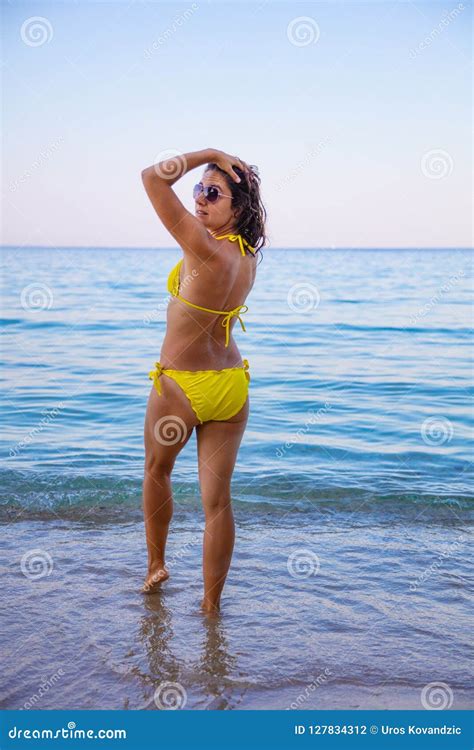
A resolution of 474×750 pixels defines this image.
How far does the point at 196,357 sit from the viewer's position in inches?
138

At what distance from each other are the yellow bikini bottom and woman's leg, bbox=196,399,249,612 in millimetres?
70

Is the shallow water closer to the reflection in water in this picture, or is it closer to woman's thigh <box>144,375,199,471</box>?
the reflection in water

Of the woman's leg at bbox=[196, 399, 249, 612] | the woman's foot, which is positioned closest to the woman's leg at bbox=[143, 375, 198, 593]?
the woman's foot

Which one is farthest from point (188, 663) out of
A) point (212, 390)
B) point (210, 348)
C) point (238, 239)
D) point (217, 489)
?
point (238, 239)

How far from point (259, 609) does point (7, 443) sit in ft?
13.2

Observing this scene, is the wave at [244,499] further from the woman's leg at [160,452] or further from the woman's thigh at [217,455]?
the woman's thigh at [217,455]

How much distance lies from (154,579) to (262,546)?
93 cm

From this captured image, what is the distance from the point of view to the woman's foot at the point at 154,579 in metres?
3.98

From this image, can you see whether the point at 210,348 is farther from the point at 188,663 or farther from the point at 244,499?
the point at 244,499

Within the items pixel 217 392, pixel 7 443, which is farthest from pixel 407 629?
pixel 7 443

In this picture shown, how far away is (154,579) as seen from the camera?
13.2 feet

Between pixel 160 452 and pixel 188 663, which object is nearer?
pixel 188 663
